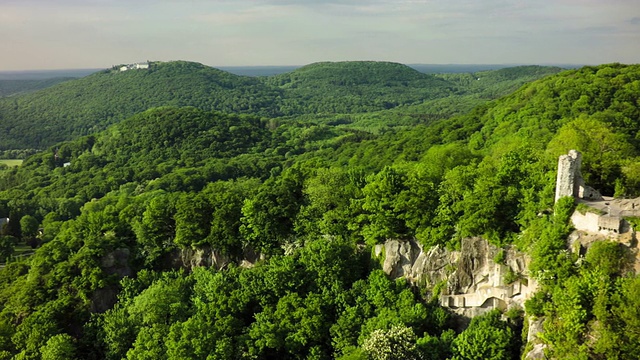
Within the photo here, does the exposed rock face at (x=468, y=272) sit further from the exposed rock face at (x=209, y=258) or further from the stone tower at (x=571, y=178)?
the exposed rock face at (x=209, y=258)

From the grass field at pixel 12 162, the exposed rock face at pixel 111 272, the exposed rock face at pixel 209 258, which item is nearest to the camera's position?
the exposed rock face at pixel 111 272

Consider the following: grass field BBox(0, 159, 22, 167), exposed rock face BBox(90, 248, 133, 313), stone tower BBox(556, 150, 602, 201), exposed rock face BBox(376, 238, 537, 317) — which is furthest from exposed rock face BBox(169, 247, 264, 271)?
grass field BBox(0, 159, 22, 167)

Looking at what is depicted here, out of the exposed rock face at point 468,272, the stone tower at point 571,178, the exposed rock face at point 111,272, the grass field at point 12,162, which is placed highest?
the stone tower at point 571,178

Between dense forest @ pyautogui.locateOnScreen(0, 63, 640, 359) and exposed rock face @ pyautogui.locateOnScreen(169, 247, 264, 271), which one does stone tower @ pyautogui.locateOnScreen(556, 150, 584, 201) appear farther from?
exposed rock face @ pyautogui.locateOnScreen(169, 247, 264, 271)

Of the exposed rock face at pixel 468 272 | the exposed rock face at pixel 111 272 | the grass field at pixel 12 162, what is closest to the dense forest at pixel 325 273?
the exposed rock face at pixel 111 272

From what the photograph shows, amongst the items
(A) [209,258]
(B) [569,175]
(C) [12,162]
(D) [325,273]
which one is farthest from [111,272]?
(C) [12,162]

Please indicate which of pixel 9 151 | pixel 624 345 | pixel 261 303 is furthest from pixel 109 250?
pixel 9 151
